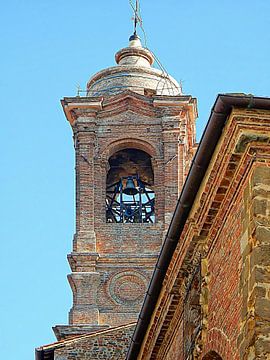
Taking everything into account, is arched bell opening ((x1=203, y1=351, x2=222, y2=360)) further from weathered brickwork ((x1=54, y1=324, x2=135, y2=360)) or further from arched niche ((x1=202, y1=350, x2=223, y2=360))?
weathered brickwork ((x1=54, y1=324, x2=135, y2=360))

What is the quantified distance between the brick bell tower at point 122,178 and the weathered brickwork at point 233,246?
1976 cm

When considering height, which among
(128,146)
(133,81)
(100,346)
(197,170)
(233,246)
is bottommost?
(233,246)

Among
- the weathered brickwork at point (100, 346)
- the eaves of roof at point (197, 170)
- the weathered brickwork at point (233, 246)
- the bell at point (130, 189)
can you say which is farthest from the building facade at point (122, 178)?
the weathered brickwork at point (233, 246)

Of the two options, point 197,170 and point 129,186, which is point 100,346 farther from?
point 197,170

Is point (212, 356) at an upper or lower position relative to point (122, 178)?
lower

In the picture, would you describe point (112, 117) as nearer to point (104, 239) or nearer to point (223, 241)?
point (104, 239)

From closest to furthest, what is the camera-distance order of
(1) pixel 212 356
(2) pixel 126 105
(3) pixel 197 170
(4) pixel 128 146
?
1. (3) pixel 197 170
2. (1) pixel 212 356
3. (4) pixel 128 146
4. (2) pixel 126 105

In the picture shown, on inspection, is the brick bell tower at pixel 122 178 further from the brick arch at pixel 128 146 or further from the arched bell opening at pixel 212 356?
the arched bell opening at pixel 212 356

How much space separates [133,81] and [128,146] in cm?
261

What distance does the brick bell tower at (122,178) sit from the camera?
116 feet

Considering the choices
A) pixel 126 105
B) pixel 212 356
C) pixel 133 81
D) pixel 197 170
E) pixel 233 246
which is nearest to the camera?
pixel 233 246

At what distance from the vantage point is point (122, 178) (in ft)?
124

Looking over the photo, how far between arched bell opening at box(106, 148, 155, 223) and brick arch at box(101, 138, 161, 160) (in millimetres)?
345

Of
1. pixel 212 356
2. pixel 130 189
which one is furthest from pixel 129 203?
pixel 212 356
